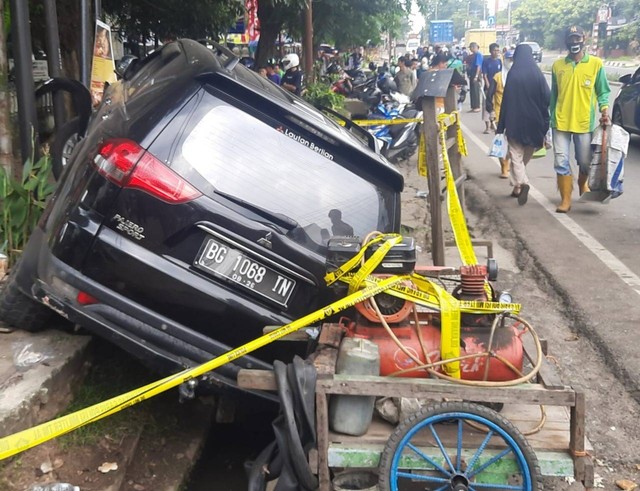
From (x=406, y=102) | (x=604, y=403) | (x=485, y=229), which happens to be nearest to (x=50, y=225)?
(x=604, y=403)

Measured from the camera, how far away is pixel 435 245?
5766mm

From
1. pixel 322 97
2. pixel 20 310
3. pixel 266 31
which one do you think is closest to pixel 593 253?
pixel 20 310

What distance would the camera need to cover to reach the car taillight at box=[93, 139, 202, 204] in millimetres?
3154

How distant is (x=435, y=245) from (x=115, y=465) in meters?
3.19

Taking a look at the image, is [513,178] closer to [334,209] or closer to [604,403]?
[604,403]

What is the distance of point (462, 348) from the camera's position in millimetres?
3061

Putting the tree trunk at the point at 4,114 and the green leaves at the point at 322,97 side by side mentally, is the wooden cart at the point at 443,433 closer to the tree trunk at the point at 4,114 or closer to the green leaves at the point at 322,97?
the tree trunk at the point at 4,114

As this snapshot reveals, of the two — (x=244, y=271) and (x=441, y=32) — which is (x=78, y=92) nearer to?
(x=244, y=271)

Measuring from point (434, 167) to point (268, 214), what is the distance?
8.30ft

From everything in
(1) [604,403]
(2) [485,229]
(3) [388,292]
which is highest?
(3) [388,292]

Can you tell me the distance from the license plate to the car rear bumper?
0.91 ft

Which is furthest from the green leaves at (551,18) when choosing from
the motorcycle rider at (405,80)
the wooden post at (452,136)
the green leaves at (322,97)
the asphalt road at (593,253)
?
the wooden post at (452,136)

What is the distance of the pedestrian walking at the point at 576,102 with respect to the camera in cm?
833

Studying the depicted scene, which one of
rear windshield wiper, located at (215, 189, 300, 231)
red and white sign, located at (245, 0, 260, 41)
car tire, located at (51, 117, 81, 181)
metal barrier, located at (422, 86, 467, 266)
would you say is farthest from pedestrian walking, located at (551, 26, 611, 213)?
red and white sign, located at (245, 0, 260, 41)
